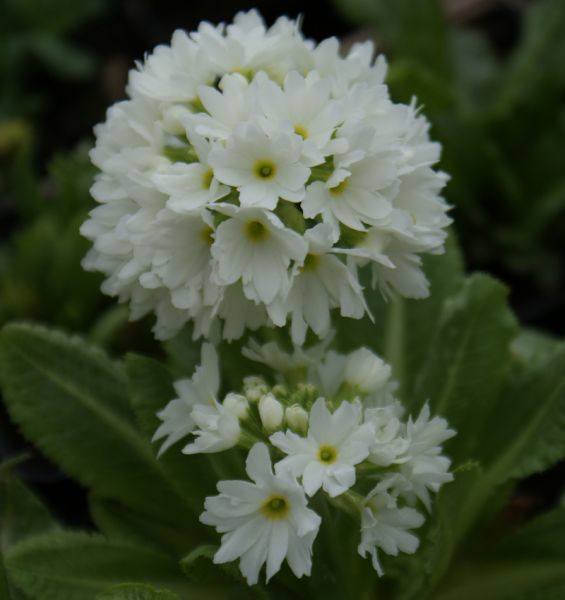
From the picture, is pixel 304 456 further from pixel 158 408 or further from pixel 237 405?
pixel 158 408

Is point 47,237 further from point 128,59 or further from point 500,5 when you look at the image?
point 500,5

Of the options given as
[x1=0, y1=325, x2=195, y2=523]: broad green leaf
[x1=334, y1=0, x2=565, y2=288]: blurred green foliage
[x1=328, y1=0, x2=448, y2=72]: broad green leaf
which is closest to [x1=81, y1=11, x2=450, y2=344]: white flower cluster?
[x1=0, y1=325, x2=195, y2=523]: broad green leaf

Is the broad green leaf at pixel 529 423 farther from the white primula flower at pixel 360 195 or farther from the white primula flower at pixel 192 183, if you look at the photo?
the white primula flower at pixel 192 183

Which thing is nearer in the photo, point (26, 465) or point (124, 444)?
point (124, 444)

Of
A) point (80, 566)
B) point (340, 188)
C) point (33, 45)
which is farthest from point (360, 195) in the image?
point (33, 45)

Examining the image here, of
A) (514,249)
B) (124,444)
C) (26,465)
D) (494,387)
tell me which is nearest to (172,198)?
(124,444)

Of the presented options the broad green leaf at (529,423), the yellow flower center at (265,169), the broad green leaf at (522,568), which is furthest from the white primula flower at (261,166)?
the broad green leaf at (522,568)
